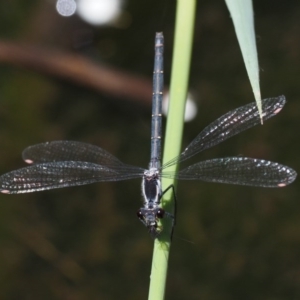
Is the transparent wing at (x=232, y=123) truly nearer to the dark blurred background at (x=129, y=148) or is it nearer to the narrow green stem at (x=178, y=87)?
the narrow green stem at (x=178, y=87)

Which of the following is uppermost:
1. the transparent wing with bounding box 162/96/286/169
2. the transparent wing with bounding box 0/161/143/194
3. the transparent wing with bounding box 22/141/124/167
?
the transparent wing with bounding box 162/96/286/169

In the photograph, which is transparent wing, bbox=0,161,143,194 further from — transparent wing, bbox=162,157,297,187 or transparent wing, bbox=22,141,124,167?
transparent wing, bbox=162,157,297,187

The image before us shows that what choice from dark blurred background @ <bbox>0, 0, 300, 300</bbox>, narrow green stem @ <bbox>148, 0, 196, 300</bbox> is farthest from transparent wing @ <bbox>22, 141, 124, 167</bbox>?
dark blurred background @ <bbox>0, 0, 300, 300</bbox>

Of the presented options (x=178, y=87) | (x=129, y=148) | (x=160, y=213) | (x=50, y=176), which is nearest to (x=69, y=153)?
(x=50, y=176)

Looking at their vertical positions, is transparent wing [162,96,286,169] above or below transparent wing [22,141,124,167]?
above

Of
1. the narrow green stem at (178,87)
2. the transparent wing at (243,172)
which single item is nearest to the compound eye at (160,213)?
the transparent wing at (243,172)
